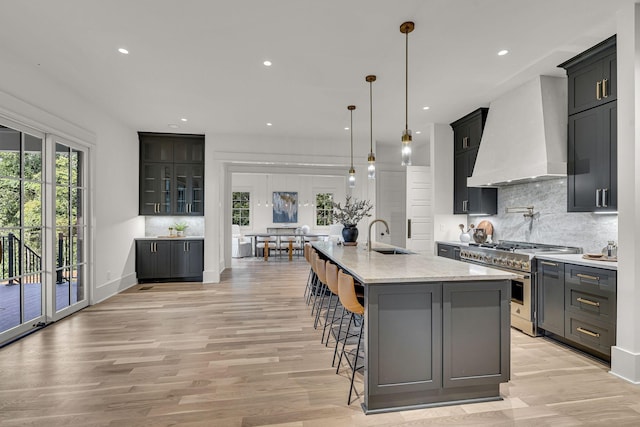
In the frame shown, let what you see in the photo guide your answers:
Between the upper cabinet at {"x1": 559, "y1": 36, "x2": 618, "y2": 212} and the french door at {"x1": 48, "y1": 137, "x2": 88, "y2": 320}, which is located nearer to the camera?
the upper cabinet at {"x1": 559, "y1": 36, "x2": 618, "y2": 212}

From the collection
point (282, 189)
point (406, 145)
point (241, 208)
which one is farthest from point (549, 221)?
point (241, 208)

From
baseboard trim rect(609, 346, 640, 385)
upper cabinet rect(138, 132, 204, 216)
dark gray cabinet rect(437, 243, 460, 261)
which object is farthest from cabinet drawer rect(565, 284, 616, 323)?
upper cabinet rect(138, 132, 204, 216)

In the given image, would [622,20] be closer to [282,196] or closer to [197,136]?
[197,136]

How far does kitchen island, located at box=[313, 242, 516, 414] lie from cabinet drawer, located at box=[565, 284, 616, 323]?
117 centimetres

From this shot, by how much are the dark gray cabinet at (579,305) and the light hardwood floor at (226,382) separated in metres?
0.16

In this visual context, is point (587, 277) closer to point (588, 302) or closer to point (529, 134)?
point (588, 302)

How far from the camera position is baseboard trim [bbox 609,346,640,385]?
7.64 ft

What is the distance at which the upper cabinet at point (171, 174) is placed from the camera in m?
5.99

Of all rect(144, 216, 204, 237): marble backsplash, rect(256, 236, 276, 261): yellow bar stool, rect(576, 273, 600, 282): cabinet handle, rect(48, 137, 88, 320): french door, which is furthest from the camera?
rect(256, 236, 276, 261): yellow bar stool

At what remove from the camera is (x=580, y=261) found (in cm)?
283

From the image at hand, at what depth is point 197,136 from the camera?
6.08 m

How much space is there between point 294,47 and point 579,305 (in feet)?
11.7

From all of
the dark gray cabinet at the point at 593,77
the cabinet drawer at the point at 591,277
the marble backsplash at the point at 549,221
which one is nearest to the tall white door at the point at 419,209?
the marble backsplash at the point at 549,221

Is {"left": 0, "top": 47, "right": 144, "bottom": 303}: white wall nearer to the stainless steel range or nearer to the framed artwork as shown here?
the stainless steel range
